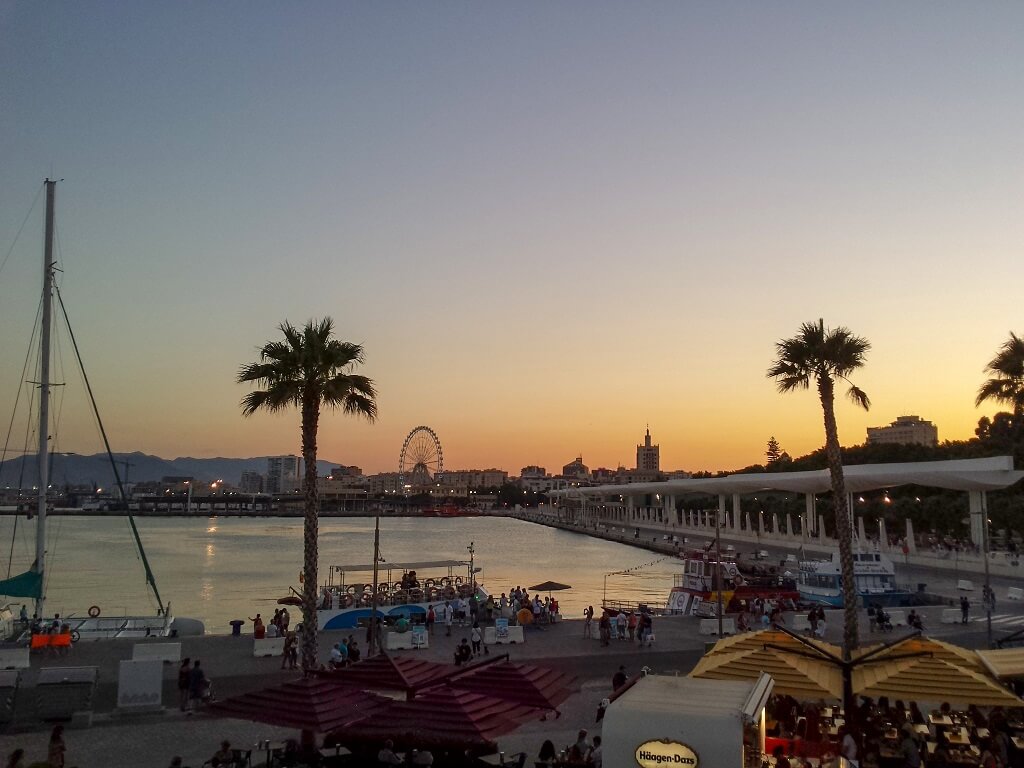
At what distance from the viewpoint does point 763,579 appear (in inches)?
1505

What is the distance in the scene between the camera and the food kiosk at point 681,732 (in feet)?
29.1

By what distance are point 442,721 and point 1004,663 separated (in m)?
9.32

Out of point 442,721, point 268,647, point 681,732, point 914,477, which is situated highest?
point 914,477

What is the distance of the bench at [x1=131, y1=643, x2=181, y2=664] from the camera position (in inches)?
805

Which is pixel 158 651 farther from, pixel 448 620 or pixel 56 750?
pixel 448 620

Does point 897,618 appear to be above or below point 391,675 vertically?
below

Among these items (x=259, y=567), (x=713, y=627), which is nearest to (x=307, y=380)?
(x=713, y=627)

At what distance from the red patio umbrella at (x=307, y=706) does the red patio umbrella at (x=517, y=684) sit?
1.34 metres

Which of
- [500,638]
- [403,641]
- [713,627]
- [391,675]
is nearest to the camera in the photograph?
[391,675]

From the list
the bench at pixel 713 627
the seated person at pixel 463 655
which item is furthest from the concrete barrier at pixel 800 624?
the seated person at pixel 463 655

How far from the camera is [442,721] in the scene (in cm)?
1048

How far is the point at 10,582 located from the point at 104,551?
78649 millimetres

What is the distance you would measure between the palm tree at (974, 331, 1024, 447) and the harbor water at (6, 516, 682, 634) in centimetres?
2079

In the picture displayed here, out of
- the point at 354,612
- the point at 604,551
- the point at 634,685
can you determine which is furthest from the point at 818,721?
the point at 604,551
